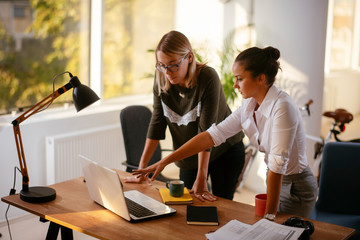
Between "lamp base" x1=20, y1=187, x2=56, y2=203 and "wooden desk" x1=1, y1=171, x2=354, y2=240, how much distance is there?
3 centimetres

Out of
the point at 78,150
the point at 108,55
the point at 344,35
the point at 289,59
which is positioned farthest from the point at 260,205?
the point at 344,35

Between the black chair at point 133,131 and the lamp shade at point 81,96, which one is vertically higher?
the lamp shade at point 81,96

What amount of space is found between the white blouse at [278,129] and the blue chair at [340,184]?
736 millimetres

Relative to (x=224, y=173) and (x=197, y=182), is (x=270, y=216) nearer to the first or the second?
(x=197, y=182)

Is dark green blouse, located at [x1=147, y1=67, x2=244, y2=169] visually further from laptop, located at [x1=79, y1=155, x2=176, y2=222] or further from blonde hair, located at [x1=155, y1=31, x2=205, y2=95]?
laptop, located at [x1=79, y1=155, x2=176, y2=222]

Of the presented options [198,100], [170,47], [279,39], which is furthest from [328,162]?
[279,39]

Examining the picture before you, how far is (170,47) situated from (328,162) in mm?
1287

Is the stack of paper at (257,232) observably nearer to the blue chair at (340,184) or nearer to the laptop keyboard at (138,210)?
the laptop keyboard at (138,210)

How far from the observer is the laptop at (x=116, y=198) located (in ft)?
6.86

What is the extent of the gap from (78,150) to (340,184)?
2.23 m

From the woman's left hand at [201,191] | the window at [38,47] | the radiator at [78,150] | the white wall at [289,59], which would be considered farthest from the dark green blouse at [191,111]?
the window at [38,47]

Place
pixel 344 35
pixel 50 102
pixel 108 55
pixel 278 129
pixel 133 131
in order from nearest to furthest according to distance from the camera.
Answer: pixel 278 129, pixel 50 102, pixel 133 131, pixel 108 55, pixel 344 35

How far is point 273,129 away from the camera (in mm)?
2113

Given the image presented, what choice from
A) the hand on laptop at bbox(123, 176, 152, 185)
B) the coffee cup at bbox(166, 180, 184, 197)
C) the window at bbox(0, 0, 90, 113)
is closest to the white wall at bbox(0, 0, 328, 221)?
the window at bbox(0, 0, 90, 113)
